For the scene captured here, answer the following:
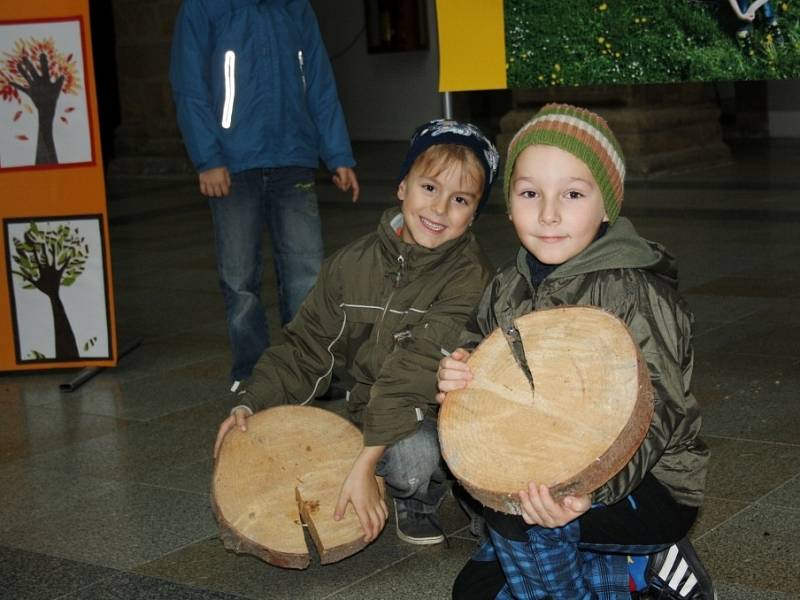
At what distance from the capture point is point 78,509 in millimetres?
3949

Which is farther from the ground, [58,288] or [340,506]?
[58,288]

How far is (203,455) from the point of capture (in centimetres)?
443

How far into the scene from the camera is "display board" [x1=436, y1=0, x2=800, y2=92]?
4332mm

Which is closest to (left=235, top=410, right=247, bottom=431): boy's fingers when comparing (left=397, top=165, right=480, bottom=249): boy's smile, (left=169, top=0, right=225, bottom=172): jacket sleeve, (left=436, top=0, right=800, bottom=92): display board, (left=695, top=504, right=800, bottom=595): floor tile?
(left=397, top=165, right=480, bottom=249): boy's smile

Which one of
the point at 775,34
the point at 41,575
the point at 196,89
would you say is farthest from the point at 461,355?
the point at 196,89

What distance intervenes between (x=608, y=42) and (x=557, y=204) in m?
2.13

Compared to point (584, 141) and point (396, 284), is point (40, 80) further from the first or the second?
point (584, 141)

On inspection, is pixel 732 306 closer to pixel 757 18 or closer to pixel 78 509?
pixel 757 18

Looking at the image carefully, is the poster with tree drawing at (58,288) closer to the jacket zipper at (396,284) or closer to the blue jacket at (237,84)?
the blue jacket at (237,84)

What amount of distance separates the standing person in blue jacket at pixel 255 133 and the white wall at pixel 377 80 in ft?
42.9

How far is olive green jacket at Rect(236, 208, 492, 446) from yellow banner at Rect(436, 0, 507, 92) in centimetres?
119

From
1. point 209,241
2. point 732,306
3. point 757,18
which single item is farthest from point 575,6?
point 209,241

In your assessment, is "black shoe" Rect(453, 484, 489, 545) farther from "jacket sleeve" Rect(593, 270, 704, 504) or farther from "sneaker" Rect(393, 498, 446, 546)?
"jacket sleeve" Rect(593, 270, 704, 504)

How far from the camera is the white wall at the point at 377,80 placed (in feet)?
60.4
